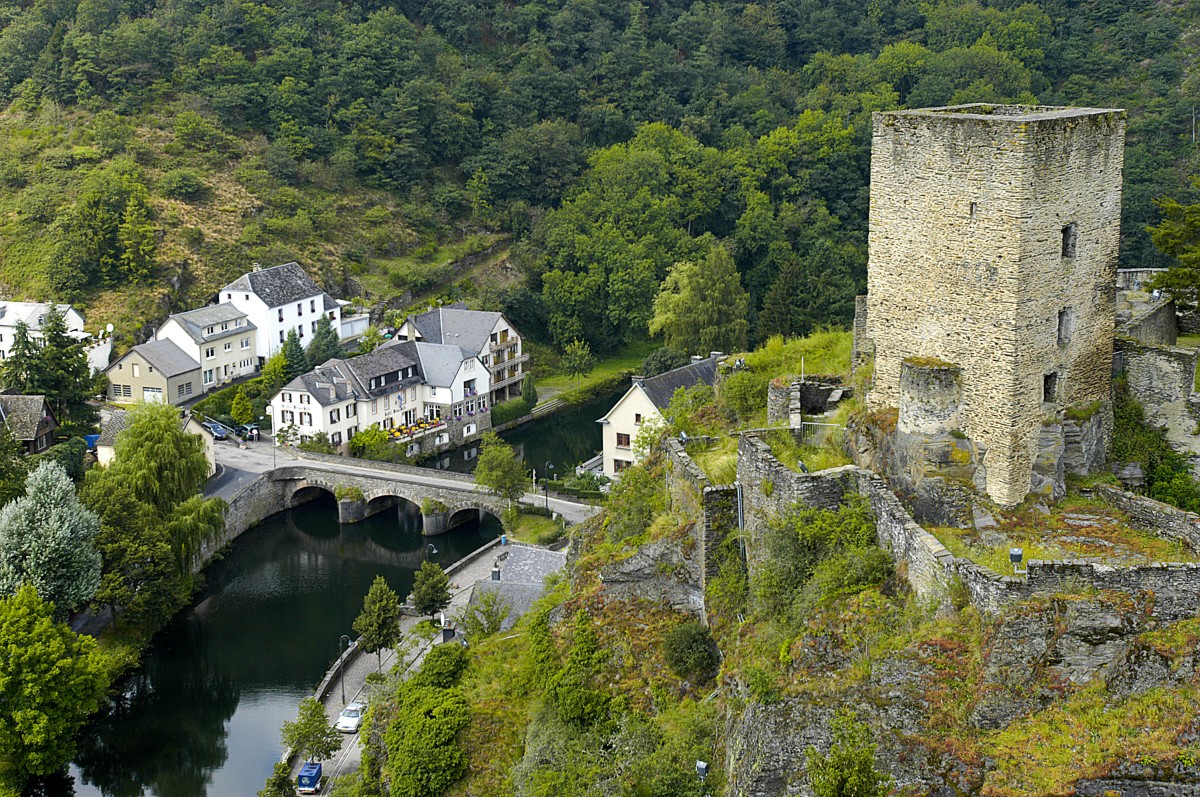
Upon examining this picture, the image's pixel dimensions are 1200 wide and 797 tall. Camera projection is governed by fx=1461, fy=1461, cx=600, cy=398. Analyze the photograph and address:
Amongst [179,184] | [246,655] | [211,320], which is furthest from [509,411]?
[246,655]

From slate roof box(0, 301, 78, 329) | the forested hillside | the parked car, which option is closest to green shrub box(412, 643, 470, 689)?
the parked car

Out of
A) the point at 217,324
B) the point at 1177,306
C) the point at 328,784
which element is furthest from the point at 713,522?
the point at 217,324

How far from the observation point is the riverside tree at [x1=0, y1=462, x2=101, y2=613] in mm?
42750

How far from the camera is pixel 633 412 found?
189 feet

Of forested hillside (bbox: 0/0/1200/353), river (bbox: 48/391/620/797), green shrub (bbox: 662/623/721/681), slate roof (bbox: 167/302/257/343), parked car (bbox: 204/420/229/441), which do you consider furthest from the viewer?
forested hillside (bbox: 0/0/1200/353)

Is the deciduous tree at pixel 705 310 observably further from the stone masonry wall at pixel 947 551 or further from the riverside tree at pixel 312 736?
the stone masonry wall at pixel 947 551

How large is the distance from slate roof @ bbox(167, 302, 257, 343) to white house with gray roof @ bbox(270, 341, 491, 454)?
6.62 m

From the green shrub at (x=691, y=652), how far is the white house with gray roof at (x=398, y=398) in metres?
38.8

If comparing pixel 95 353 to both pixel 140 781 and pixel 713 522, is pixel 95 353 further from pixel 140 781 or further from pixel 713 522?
pixel 713 522

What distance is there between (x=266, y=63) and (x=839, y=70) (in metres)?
40.1

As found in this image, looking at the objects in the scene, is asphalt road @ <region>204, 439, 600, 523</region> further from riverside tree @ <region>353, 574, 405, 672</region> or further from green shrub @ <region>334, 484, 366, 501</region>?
riverside tree @ <region>353, 574, 405, 672</region>

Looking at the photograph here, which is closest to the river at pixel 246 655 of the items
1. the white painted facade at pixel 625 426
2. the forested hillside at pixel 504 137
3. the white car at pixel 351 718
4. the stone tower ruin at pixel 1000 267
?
the white car at pixel 351 718

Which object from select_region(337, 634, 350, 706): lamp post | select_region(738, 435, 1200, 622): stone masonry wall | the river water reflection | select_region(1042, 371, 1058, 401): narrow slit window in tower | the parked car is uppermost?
select_region(1042, 371, 1058, 401): narrow slit window in tower

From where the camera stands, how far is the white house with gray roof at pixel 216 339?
68.6 m
